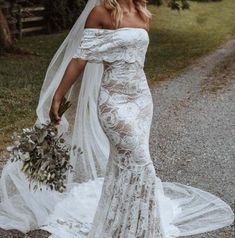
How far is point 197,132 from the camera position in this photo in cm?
844

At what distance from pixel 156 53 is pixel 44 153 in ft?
41.2

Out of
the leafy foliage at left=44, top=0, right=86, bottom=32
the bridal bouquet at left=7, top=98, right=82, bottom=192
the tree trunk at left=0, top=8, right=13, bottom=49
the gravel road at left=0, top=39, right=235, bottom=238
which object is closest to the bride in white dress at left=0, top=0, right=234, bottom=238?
the bridal bouquet at left=7, top=98, right=82, bottom=192

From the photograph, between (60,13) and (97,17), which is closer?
(97,17)

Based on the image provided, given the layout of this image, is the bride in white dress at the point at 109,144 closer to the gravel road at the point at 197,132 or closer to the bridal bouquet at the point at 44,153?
the bridal bouquet at the point at 44,153

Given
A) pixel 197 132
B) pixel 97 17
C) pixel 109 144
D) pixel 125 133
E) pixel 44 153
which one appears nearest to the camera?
pixel 97 17

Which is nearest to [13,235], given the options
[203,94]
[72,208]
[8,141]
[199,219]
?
[72,208]

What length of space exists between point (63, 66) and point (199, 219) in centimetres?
180

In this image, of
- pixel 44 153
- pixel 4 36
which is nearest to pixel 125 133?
pixel 44 153

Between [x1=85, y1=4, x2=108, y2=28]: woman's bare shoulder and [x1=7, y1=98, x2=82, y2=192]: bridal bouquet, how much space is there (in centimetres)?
62

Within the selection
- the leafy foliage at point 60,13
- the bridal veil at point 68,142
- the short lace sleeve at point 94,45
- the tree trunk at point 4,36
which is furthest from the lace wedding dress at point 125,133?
the leafy foliage at point 60,13

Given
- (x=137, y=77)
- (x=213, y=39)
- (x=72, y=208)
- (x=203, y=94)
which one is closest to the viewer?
(x=137, y=77)

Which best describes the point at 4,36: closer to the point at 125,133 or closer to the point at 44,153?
the point at 44,153

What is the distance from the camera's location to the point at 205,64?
15.0 m

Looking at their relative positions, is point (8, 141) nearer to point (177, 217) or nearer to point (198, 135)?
point (198, 135)
